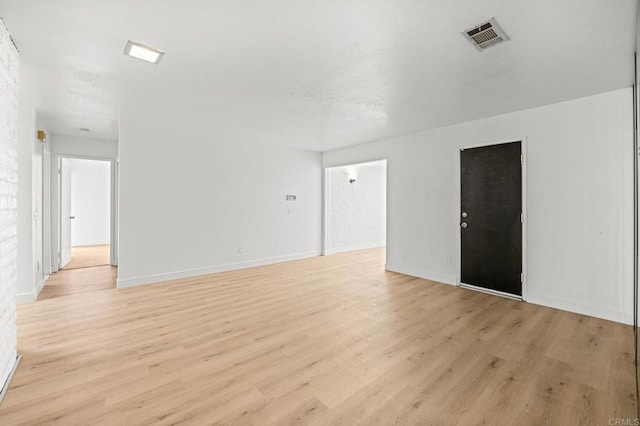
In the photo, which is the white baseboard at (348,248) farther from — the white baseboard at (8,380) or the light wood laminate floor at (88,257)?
the white baseboard at (8,380)

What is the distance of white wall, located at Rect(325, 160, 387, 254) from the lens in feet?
24.8

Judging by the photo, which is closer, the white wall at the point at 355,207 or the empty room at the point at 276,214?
the empty room at the point at 276,214

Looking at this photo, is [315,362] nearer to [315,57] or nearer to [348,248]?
[315,57]

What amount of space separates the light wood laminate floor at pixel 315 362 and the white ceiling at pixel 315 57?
2.61 m

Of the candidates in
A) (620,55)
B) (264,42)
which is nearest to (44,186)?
(264,42)

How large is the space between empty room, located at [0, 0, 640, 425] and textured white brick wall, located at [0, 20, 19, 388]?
3 centimetres

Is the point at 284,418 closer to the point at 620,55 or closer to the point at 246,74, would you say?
the point at 246,74

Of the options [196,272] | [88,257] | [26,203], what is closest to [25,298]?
[26,203]

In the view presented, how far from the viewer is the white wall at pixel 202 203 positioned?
4672 millimetres

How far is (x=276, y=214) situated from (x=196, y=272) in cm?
204

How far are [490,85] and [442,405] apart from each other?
3.12 m

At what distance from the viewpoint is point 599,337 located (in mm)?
2873

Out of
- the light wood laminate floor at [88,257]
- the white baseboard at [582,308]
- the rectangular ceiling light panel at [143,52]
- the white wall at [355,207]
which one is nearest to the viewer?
the rectangular ceiling light panel at [143,52]

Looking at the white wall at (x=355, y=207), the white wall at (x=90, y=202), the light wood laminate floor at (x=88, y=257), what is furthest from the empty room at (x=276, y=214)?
the white wall at (x=90, y=202)
